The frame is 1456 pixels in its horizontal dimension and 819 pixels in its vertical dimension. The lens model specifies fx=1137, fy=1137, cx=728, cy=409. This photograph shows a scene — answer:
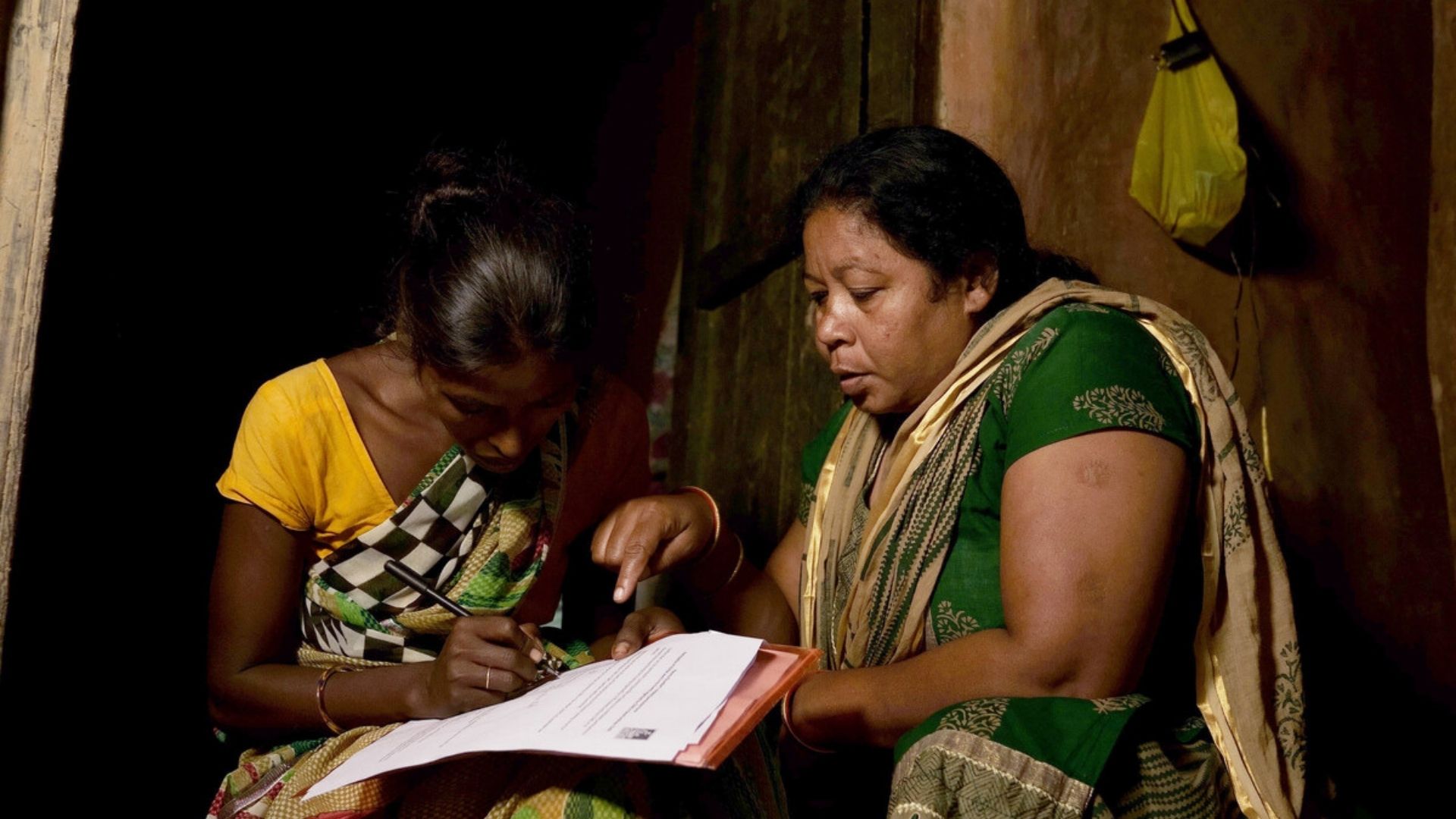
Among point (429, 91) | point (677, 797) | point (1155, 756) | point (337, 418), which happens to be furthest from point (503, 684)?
point (429, 91)

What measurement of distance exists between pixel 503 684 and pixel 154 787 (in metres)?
1.34

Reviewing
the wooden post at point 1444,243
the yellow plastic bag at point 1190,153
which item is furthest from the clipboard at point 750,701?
the yellow plastic bag at point 1190,153

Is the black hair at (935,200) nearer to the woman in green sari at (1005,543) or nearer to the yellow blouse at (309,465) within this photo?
the woman in green sari at (1005,543)

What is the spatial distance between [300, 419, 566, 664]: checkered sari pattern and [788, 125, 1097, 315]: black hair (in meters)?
0.70

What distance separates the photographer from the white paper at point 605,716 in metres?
1.07

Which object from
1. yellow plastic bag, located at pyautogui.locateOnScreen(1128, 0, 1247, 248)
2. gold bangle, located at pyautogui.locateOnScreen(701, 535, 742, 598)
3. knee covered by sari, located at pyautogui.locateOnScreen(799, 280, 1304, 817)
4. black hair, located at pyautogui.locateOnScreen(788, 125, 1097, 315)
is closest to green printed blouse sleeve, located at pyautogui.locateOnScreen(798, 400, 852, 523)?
gold bangle, located at pyautogui.locateOnScreen(701, 535, 742, 598)

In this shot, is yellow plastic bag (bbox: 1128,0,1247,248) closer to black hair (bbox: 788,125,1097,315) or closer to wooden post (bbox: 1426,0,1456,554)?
wooden post (bbox: 1426,0,1456,554)

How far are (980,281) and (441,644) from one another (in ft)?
3.38

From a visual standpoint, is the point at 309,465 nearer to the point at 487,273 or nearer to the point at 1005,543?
the point at 487,273

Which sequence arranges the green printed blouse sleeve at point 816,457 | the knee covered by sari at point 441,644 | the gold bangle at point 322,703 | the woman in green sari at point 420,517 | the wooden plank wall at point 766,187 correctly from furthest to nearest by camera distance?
the wooden plank wall at point 766,187
the green printed blouse sleeve at point 816,457
the gold bangle at point 322,703
the woman in green sari at point 420,517
the knee covered by sari at point 441,644

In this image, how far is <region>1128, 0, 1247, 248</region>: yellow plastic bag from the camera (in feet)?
7.57

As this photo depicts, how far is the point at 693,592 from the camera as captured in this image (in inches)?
80.0

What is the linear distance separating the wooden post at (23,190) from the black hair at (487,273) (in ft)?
1.65

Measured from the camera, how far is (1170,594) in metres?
1.64
